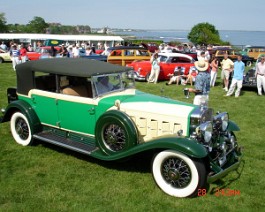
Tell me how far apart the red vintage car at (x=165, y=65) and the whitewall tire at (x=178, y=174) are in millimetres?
10776

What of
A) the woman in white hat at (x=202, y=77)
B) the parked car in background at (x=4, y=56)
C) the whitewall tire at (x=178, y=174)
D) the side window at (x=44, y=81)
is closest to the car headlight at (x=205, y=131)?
the whitewall tire at (x=178, y=174)

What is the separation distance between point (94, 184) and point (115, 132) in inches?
33.6

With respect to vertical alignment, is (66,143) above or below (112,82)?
below

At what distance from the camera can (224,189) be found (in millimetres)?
4555

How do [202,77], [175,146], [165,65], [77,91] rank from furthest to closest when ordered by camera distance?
[165,65], [202,77], [77,91], [175,146]

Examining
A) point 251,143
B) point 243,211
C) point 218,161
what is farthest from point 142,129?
point 251,143

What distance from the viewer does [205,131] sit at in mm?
4301

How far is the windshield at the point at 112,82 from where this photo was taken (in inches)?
206

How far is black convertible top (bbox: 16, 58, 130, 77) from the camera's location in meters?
5.25

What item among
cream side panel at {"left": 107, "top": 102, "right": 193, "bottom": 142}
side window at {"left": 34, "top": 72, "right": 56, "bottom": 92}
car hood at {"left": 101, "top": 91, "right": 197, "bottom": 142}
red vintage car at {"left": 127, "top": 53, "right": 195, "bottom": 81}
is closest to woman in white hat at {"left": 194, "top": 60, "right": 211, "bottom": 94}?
car hood at {"left": 101, "top": 91, "right": 197, "bottom": 142}

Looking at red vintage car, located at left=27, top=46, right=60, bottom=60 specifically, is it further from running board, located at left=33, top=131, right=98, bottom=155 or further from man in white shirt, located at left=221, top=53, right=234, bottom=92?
running board, located at left=33, top=131, right=98, bottom=155

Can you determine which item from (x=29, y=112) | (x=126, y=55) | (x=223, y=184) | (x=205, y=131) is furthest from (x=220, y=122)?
(x=126, y=55)

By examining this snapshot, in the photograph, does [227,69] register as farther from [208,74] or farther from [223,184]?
[223,184]

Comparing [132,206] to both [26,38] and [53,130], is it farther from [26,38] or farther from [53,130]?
[26,38]
